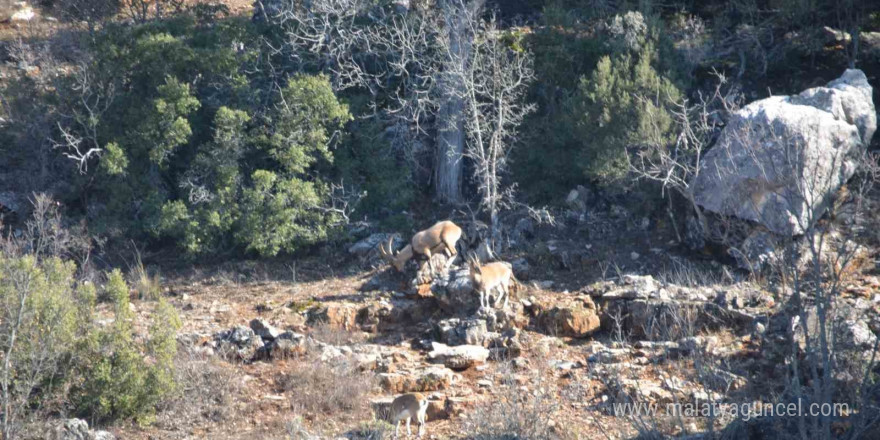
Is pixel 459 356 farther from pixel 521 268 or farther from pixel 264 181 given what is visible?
pixel 264 181

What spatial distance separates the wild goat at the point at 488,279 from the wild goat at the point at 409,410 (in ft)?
11.9

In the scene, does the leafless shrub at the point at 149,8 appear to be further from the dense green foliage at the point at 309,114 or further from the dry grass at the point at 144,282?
the dry grass at the point at 144,282

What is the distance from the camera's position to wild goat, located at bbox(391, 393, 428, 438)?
10.9 meters

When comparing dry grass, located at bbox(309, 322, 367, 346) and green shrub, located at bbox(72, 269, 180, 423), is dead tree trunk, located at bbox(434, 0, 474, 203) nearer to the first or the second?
dry grass, located at bbox(309, 322, 367, 346)

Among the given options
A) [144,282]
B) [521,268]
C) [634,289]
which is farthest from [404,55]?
[634,289]

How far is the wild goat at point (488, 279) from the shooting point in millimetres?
14508

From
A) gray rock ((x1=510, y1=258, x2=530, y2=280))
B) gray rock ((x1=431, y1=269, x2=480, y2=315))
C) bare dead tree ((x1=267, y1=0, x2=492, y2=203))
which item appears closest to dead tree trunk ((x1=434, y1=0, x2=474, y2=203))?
bare dead tree ((x1=267, y1=0, x2=492, y2=203))

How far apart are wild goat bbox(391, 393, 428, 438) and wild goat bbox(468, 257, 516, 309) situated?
362 centimetres

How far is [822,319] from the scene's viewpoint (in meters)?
8.02

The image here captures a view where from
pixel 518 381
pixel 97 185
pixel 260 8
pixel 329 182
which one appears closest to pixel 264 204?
pixel 329 182

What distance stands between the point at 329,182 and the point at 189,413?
8.15 meters

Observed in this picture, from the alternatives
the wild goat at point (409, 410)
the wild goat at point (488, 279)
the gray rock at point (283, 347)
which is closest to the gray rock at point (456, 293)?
the wild goat at point (488, 279)

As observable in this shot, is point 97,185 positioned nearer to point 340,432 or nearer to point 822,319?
point 340,432

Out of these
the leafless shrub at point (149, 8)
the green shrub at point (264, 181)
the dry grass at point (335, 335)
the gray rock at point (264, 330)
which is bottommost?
the dry grass at point (335, 335)
